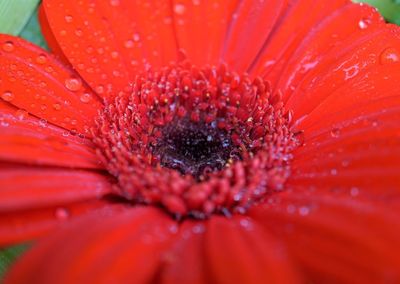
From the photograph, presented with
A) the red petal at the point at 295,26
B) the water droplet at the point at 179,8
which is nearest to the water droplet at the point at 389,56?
the red petal at the point at 295,26

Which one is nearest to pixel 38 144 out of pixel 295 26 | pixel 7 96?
pixel 7 96

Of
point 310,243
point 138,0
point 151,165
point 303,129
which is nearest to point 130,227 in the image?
point 310,243

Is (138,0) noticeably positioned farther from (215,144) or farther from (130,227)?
(130,227)

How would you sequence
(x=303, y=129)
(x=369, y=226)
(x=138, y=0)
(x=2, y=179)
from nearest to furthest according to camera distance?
(x=369, y=226) < (x=2, y=179) < (x=303, y=129) < (x=138, y=0)

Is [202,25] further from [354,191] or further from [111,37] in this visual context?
[354,191]

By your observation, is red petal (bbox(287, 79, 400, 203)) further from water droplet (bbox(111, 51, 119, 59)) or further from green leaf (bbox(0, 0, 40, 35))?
green leaf (bbox(0, 0, 40, 35))

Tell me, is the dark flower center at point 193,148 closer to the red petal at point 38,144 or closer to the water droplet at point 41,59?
the red petal at point 38,144
